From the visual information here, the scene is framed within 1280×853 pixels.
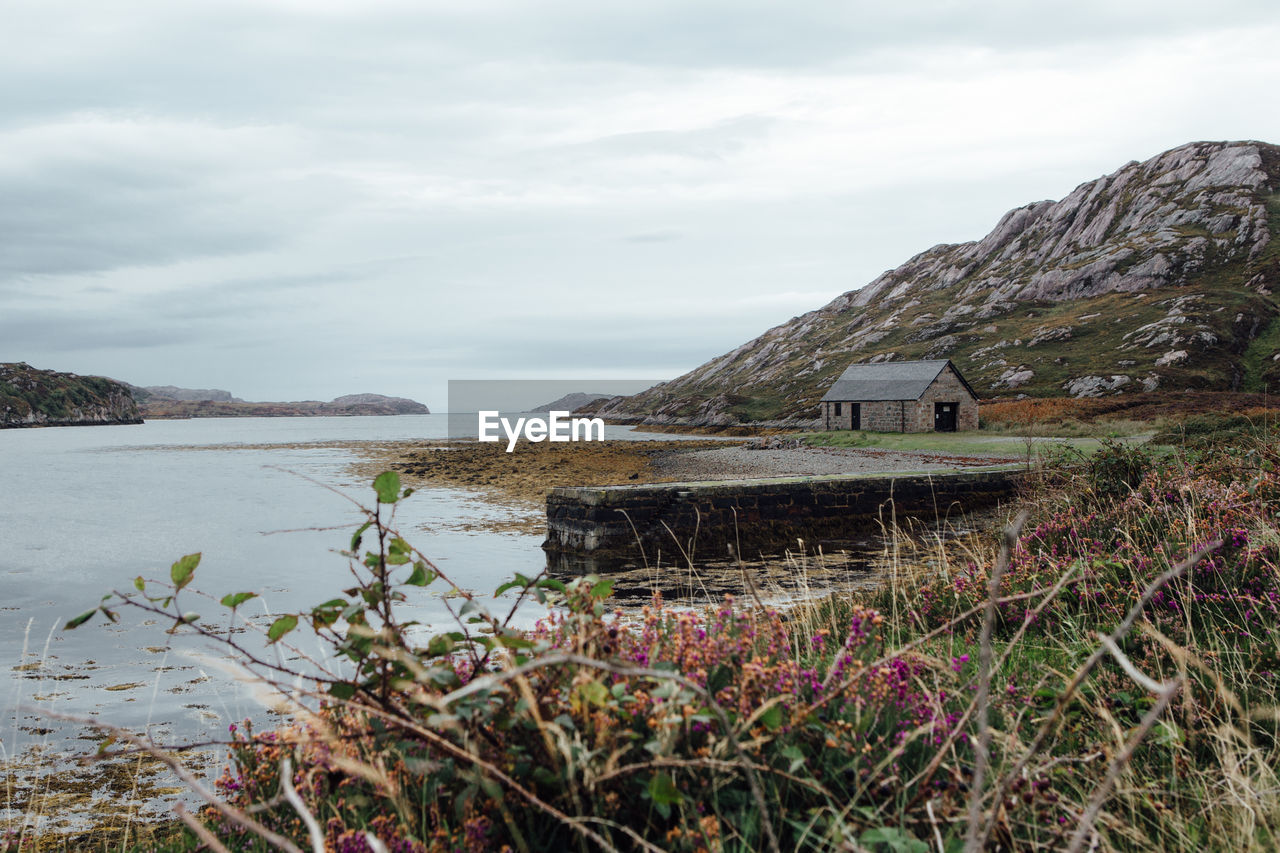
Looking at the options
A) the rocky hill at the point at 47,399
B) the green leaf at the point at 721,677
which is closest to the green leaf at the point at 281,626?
the green leaf at the point at 721,677

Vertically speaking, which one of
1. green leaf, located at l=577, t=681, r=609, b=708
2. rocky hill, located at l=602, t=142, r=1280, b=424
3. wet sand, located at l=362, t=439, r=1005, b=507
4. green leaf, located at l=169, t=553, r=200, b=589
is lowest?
wet sand, located at l=362, t=439, r=1005, b=507

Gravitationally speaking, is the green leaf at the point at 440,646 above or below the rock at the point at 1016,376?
below

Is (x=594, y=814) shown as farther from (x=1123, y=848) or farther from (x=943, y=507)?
(x=943, y=507)

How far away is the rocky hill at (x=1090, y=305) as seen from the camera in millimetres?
79312

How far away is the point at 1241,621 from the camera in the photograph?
5672mm

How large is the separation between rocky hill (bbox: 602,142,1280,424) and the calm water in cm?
6381

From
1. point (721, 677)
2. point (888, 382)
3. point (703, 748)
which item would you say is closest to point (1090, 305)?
point (888, 382)

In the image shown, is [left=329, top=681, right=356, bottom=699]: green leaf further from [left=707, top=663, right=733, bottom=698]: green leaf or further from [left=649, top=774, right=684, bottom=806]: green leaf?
[left=707, top=663, right=733, bottom=698]: green leaf

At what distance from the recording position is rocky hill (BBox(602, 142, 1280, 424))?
79.3 metres

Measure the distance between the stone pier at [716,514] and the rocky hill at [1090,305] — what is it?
55812 millimetres

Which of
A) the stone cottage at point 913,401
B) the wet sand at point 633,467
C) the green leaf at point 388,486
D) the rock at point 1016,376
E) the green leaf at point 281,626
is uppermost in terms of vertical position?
the rock at point 1016,376

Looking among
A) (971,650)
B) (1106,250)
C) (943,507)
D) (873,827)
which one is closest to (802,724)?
(873,827)

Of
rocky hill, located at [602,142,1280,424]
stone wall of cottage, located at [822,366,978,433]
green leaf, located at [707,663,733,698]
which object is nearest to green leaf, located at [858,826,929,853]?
green leaf, located at [707,663,733,698]

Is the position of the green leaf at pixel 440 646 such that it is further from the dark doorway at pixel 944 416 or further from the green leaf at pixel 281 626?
the dark doorway at pixel 944 416
